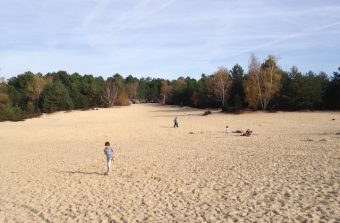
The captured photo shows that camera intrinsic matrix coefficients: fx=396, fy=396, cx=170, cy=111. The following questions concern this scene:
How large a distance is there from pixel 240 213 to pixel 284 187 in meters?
3.27

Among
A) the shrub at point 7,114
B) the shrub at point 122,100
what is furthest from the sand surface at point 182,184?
the shrub at point 122,100

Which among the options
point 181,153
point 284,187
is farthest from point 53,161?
point 284,187

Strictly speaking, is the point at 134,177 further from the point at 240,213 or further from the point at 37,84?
the point at 37,84

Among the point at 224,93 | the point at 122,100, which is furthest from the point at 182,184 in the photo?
the point at 122,100

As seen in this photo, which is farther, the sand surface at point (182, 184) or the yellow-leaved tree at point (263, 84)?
the yellow-leaved tree at point (263, 84)

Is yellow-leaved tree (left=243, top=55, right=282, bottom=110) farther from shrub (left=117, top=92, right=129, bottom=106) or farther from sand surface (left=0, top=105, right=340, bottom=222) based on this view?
shrub (left=117, top=92, right=129, bottom=106)

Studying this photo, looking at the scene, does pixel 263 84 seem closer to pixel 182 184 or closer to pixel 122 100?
pixel 182 184

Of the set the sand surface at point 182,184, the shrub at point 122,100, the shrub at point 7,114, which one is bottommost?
the sand surface at point 182,184

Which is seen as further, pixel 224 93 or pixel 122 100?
pixel 122 100

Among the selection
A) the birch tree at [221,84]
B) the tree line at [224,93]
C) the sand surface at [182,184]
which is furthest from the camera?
the birch tree at [221,84]

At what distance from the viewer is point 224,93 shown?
75188 millimetres

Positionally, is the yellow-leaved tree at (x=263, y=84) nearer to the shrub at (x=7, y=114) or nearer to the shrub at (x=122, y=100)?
the shrub at (x=7, y=114)

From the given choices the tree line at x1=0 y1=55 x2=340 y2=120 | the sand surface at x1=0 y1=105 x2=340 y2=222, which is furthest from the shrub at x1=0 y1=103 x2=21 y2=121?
the sand surface at x1=0 y1=105 x2=340 y2=222

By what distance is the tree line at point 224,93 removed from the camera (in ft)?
194
